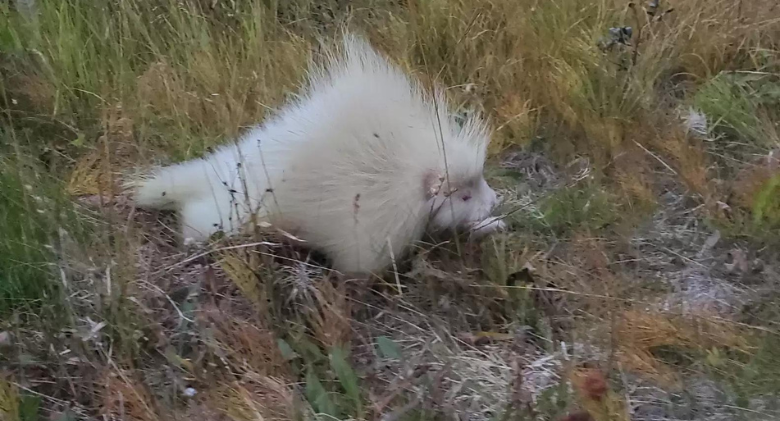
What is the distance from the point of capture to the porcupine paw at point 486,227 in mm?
1687

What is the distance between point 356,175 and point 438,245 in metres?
0.26

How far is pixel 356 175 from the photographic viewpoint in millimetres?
1500

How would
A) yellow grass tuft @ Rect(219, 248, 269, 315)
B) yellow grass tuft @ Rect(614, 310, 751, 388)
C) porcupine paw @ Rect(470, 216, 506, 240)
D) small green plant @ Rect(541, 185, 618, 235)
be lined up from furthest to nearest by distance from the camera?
small green plant @ Rect(541, 185, 618, 235), porcupine paw @ Rect(470, 216, 506, 240), yellow grass tuft @ Rect(219, 248, 269, 315), yellow grass tuft @ Rect(614, 310, 751, 388)

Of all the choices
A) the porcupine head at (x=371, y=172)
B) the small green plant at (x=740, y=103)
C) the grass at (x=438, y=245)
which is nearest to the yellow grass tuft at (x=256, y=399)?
the grass at (x=438, y=245)

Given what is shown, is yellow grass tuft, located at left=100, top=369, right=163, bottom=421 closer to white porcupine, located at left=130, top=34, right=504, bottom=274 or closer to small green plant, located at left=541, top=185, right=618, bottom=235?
white porcupine, located at left=130, top=34, right=504, bottom=274

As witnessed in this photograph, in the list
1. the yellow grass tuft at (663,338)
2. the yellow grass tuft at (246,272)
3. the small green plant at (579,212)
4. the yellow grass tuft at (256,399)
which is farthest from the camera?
the small green plant at (579,212)

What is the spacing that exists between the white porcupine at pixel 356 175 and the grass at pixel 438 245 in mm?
77

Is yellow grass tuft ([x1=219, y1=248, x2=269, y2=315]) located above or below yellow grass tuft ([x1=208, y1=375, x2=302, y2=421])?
above

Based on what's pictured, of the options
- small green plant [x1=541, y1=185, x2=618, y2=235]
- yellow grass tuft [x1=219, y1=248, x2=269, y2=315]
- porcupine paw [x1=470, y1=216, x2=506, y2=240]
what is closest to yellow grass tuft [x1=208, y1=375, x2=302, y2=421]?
yellow grass tuft [x1=219, y1=248, x2=269, y2=315]

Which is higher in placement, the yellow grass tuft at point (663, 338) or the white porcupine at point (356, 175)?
the white porcupine at point (356, 175)

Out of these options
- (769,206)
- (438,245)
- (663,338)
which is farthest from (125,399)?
(769,206)

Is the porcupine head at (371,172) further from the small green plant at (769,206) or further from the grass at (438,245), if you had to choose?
the small green plant at (769,206)

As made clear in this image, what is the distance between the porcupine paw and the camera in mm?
1687

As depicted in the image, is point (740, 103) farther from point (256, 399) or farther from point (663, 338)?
point (256, 399)
